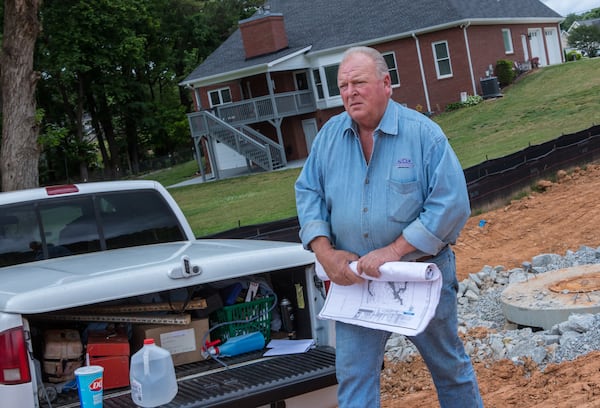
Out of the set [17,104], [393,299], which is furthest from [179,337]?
[17,104]

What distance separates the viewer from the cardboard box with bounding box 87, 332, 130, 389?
14.5ft

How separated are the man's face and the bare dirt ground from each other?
2361 mm

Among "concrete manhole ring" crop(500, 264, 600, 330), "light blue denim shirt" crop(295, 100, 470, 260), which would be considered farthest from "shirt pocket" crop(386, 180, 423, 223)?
"concrete manhole ring" crop(500, 264, 600, 330)

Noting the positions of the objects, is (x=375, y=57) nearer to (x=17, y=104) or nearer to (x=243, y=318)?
(x=243, y=318)

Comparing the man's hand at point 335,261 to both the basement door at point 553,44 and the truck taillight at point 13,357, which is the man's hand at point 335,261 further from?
the basement door at point 553,44

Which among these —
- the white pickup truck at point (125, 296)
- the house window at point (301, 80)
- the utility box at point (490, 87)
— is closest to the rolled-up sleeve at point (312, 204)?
the white pickup truck at point (125, 296)

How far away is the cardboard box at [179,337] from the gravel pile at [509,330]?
267 centimetres

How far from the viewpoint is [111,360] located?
4.43 metres

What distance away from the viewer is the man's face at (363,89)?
3.80 meters

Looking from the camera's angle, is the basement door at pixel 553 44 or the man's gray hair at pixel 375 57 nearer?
the man's gray hair at pixel 375 57

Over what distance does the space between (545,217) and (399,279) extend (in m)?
9.57

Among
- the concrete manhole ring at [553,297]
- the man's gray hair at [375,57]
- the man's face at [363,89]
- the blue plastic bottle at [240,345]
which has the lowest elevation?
the concrete manhole ring at [553,297]

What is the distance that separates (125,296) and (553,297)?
4581mm

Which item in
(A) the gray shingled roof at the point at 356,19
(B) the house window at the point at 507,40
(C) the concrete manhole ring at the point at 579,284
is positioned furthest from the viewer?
(B) the house window at the point at 507,40
